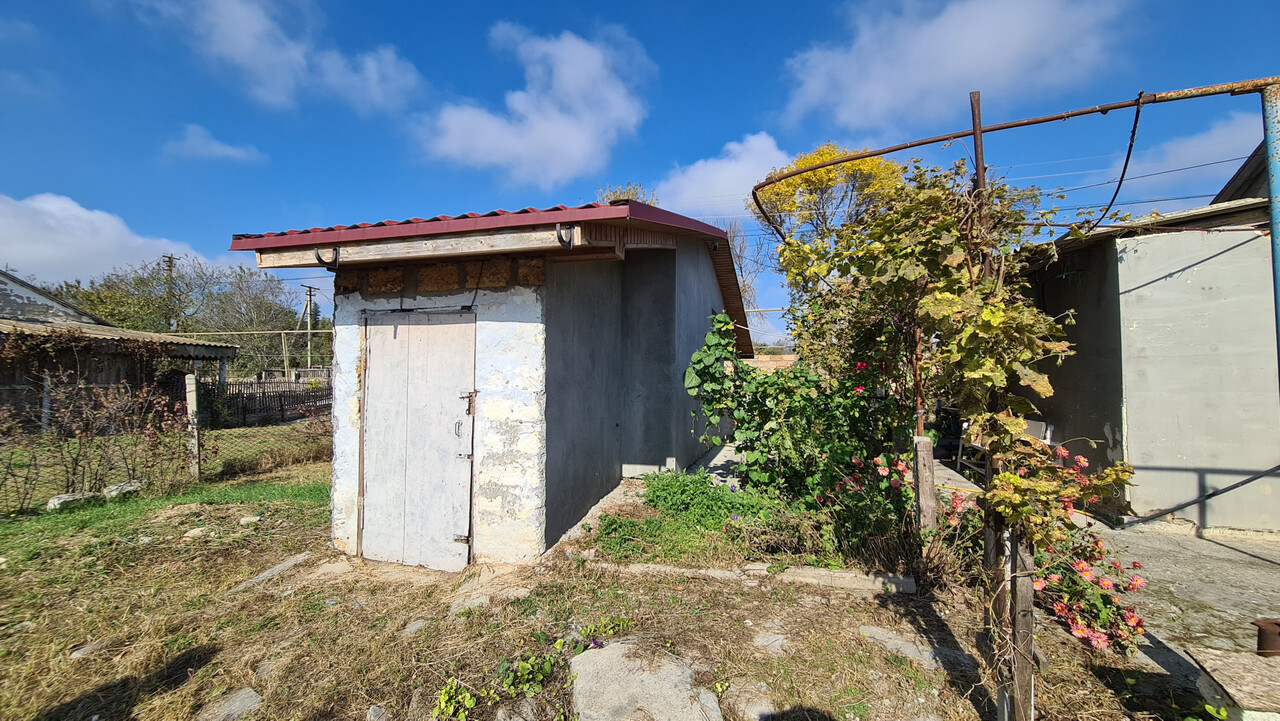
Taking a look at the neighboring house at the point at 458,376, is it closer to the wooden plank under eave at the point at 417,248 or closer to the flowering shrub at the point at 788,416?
the wooden plank under eave at the point at 417,248

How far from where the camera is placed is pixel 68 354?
484 inches

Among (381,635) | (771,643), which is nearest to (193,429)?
(381,635)

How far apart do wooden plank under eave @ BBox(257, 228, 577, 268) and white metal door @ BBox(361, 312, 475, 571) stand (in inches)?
26.3

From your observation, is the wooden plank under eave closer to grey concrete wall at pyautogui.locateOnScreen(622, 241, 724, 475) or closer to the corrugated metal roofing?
grey concrete wall at pyautogui.locateOnScreen(622, 241, 724, 475)

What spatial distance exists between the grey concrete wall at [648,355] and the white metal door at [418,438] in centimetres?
257

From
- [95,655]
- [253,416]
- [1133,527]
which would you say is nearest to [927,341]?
[1133,527]

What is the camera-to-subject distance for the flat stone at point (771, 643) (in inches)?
117

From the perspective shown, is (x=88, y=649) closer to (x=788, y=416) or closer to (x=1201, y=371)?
(x=788, y=416)

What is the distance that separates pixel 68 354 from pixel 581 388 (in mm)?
15334

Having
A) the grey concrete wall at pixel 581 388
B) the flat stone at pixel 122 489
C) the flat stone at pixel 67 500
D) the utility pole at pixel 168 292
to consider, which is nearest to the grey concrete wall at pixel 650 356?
the grey concrete wall at pixel 581 388

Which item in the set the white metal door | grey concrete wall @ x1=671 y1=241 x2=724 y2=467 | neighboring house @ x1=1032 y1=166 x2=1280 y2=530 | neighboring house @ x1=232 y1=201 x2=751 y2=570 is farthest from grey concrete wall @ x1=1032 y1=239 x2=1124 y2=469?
the white metal door

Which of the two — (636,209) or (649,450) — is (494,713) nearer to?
(636,209)

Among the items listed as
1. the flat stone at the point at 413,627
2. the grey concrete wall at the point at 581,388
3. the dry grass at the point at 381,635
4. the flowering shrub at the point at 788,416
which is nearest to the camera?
the dry grass at the point at 381,635

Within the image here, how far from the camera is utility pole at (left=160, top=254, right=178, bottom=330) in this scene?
22031 mm
